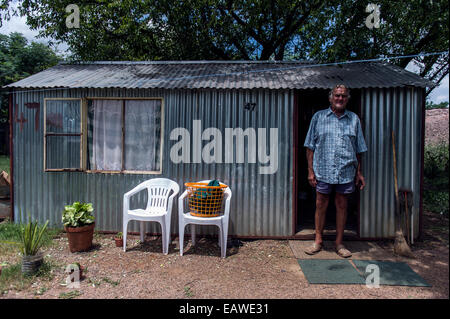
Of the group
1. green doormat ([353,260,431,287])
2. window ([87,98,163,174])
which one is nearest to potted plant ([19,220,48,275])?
window ([87,98,163,174])

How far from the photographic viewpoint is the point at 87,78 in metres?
5.49

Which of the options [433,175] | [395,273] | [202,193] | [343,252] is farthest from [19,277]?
[433,175]

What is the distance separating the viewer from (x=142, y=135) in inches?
203

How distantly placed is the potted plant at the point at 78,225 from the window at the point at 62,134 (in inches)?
41.1

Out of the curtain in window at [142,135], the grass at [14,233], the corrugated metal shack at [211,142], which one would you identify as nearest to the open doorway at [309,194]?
the corrugated metal shack at [211,142]

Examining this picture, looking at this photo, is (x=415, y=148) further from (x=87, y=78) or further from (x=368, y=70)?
(x=87, y=78)

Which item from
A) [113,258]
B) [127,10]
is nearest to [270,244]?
[113,258]

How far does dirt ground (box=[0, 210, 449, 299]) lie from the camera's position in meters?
3.29

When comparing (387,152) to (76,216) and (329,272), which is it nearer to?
(329,272)

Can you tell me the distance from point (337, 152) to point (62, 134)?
476 centimetres

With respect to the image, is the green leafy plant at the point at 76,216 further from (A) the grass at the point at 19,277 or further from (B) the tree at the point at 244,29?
(B) the tree at the point at 244,29

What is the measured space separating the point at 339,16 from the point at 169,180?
14.8 ft

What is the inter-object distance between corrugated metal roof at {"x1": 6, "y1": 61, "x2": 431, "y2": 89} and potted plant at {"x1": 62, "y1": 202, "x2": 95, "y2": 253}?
2.13m

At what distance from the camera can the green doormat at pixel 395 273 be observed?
3.51 m
